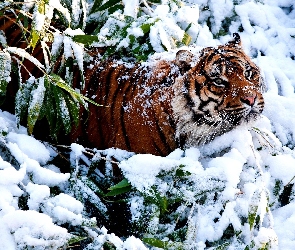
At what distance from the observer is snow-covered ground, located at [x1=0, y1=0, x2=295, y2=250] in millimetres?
1237

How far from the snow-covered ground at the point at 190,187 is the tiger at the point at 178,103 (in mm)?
89

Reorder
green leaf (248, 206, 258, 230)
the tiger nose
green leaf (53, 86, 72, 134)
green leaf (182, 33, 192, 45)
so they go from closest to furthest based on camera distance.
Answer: green leaf (248, 206, 258, 230) → green leaf (53, 86, 72, 134) → the tiger nose → green leaf (182, 33, 192, 45)

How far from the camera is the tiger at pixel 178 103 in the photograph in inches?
67.6

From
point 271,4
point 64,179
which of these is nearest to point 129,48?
point 64,179

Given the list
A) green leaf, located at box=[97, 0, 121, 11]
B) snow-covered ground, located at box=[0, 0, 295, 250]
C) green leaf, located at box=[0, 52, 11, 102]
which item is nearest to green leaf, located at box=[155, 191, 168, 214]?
snow-covered ground, located at box=[0, 0, 295, 250]

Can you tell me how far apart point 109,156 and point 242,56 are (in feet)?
2.13

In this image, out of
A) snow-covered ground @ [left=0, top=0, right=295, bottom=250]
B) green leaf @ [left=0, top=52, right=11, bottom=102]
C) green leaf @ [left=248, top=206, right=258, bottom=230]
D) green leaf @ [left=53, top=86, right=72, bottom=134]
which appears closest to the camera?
snow-covered ground @ [left=0, top=0, right=295, bottom=250]

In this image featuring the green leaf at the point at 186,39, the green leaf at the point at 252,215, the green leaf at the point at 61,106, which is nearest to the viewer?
the green leaf at the point at 252,215

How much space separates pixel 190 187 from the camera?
1.46 metres

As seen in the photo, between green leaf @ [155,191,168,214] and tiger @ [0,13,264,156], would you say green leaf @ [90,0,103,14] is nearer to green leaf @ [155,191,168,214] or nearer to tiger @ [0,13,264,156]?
tiger @ [0,13,264,156]

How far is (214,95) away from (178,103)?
14 centimetres

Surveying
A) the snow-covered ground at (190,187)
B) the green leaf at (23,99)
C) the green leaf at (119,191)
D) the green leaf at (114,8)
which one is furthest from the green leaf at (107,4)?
the green leaf at (119,191)

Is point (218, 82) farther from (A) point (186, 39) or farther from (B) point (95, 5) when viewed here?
(B) point (95, 5)

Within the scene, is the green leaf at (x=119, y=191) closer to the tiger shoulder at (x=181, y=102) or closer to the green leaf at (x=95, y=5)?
the tiger shoulder at (x=181, y=102)
